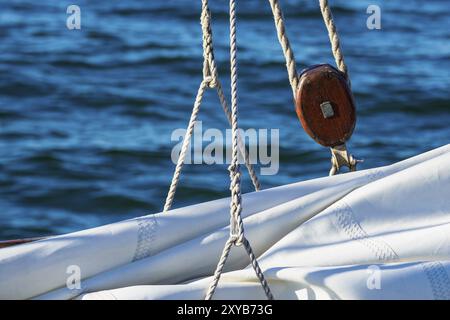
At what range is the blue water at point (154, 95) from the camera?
4867 mm

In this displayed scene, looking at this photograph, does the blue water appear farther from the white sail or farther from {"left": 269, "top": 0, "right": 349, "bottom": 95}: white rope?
the white sail

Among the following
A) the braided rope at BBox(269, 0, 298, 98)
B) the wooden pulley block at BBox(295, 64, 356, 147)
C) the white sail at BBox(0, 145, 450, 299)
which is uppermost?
the braided rope at BBox(269, 0, 298, 98)

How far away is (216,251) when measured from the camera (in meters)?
1.76

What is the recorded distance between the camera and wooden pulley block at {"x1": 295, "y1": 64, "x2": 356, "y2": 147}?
209 cm

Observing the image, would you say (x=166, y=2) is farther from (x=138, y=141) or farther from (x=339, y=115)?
(x=339, y=115)

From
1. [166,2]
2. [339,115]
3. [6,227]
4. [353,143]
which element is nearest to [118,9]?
[166,2]

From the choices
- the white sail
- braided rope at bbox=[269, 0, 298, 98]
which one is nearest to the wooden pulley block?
braided rope at bbox=[269, 0, 298, 98]

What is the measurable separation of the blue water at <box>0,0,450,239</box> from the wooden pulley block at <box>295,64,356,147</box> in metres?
2.41

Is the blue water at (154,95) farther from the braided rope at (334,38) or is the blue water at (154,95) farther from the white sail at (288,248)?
the white sail at (288,248)

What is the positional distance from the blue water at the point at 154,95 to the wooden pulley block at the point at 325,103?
2410 millimetres

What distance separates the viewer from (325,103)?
6.92ft

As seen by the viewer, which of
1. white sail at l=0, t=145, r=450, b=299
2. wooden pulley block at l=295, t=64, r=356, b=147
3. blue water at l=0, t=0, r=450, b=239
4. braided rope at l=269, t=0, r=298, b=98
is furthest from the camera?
blue water at l=0, t=0, r=450, b=239

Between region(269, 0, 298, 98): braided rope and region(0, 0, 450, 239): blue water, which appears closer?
region(269, 0, 298, 98): braided rope

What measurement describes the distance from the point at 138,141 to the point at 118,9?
2.46 meters
